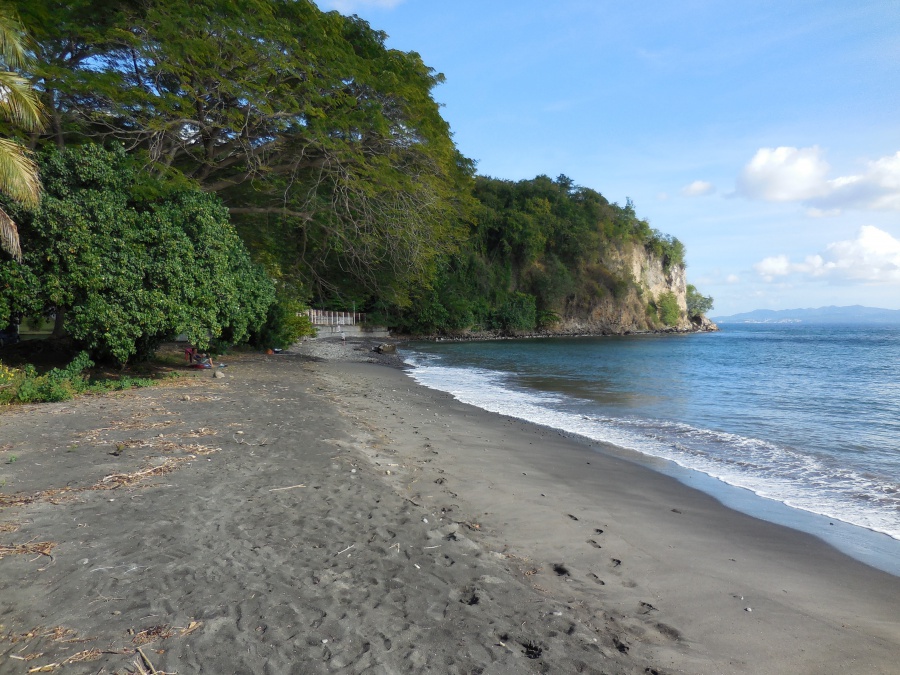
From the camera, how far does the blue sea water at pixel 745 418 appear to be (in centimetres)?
680

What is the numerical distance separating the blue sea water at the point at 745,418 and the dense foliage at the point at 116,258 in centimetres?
674

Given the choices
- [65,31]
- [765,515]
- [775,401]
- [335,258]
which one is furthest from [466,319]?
[765,515]

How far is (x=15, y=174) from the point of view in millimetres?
7754

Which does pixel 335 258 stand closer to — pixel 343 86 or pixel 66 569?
pixel 343 86

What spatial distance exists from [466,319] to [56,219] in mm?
45484

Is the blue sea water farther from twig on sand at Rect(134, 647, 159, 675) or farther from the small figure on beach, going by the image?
twig on sand at Rect(134, 647, 159, 675)

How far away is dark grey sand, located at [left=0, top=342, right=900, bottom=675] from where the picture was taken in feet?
8.99

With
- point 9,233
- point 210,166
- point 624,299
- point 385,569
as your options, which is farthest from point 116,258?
point 624,299

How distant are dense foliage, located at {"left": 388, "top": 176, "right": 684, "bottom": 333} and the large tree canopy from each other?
3242 cm

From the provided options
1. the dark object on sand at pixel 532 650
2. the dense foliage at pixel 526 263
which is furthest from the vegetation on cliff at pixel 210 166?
the dense foliage at pixel 526 263

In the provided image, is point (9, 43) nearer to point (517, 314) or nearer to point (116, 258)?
point (116, 258)

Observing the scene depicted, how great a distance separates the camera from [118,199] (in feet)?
33.0

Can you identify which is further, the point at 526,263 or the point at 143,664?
the point at 526,263

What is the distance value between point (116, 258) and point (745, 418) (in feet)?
43.2
